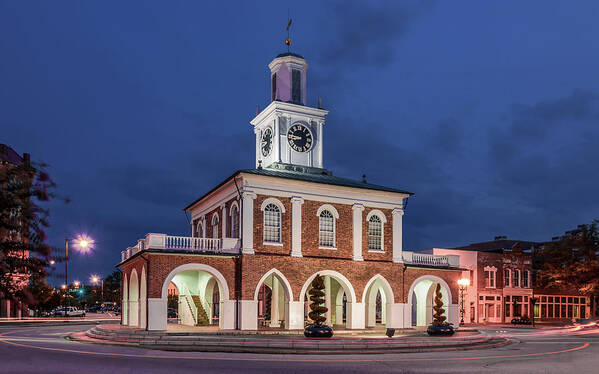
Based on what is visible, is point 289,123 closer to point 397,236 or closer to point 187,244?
point 397,236

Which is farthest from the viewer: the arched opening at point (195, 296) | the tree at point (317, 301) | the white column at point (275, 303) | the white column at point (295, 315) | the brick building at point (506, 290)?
the brick building at point (506, 290)

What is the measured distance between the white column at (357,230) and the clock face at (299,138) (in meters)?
7.55

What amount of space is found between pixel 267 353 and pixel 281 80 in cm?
2704

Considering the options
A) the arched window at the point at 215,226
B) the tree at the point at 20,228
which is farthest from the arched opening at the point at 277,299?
the tree at the point at 20,228

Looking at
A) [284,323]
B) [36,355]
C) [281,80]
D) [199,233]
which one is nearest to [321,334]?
[284,323]

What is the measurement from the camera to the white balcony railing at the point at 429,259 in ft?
147

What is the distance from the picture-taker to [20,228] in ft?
16.7

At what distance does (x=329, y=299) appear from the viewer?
46.2 metres

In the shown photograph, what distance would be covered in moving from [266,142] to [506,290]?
35299 millimetres

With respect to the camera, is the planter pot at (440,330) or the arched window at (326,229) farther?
the arched window at (326,229)

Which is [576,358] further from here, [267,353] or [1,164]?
[1,164]

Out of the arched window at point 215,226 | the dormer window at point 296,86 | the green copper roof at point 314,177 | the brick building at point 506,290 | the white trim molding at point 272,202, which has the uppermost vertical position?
the dormer window at point 296,86

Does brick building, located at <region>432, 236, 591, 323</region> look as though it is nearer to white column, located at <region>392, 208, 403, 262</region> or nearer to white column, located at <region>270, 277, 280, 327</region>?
white column, located at <region>392, 208, 403, 262</region>

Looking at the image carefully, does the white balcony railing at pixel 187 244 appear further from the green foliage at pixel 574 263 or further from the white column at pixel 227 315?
the green foliage at pixel 574 263
